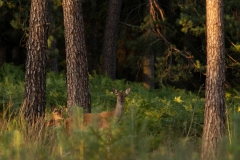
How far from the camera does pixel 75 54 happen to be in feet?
49.1

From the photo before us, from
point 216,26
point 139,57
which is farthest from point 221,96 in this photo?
point 139,57

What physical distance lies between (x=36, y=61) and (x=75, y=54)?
986 millimetres

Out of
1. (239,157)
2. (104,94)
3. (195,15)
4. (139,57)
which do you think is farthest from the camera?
(139,57)

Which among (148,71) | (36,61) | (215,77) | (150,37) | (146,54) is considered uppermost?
(150,37)

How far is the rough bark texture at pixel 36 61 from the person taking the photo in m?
14.3

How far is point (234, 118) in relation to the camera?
5121mm

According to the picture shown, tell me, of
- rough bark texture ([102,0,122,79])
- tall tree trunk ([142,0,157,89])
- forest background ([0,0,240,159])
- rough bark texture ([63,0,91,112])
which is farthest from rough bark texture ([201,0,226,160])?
tall tree trunk ([142,0,157,89])

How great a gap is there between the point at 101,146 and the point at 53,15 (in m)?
18.1

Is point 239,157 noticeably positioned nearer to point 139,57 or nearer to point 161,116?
point 161,116

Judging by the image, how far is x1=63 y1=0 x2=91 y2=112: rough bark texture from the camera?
14797mm

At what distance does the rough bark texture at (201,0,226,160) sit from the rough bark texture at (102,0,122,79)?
15003mm

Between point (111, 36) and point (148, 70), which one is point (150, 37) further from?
point (148, 70)

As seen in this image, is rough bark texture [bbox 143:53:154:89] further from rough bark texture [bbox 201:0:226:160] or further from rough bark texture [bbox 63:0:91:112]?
rough bark texture [bbox 201:0:226:160]

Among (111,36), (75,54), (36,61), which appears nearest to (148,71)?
(111,36)
